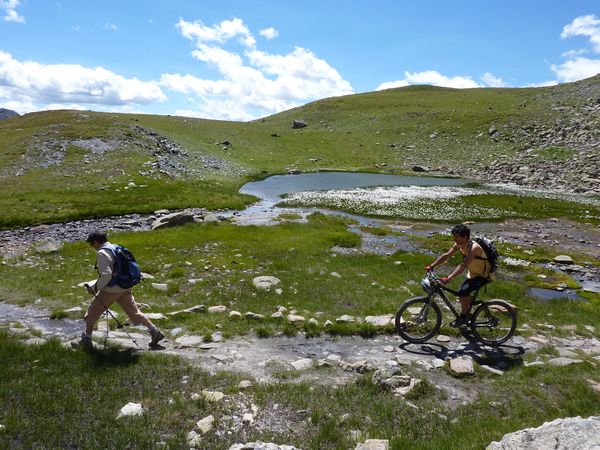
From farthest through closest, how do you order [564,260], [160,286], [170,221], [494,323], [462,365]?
[170,221] → [564,260] → [160,286] → [494,323] → [462,365]

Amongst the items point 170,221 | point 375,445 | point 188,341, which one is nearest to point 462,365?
point 375,445

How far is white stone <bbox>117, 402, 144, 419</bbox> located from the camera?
846cm

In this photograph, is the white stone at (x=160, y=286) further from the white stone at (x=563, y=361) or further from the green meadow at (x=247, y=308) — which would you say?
the white stone at (x=563, y=361)

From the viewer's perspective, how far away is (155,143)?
242 feet

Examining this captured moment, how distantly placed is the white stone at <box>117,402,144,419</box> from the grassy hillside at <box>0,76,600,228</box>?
33.1 meters

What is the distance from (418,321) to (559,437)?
7442 millimetres

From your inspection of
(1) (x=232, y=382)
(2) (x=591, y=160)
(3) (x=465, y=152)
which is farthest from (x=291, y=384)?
(3) (x=465, y=152)

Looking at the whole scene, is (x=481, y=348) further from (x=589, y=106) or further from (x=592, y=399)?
(x=589, y=106)

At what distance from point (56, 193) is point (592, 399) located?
49603mm

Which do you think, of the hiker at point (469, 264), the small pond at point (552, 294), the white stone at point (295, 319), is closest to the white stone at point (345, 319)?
the white stone at point (295, 319)

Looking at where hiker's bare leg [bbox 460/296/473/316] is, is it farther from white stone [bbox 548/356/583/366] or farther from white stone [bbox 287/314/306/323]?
white stone [bbox 287/314/306/323]

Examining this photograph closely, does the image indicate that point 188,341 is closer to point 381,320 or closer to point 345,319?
point 345,319

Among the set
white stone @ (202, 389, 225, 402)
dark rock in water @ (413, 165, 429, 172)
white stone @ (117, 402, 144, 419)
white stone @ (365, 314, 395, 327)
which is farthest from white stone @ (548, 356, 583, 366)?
dark rock in water @ (413, 165, 429, 172)

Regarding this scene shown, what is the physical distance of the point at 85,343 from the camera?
38.1 ft
